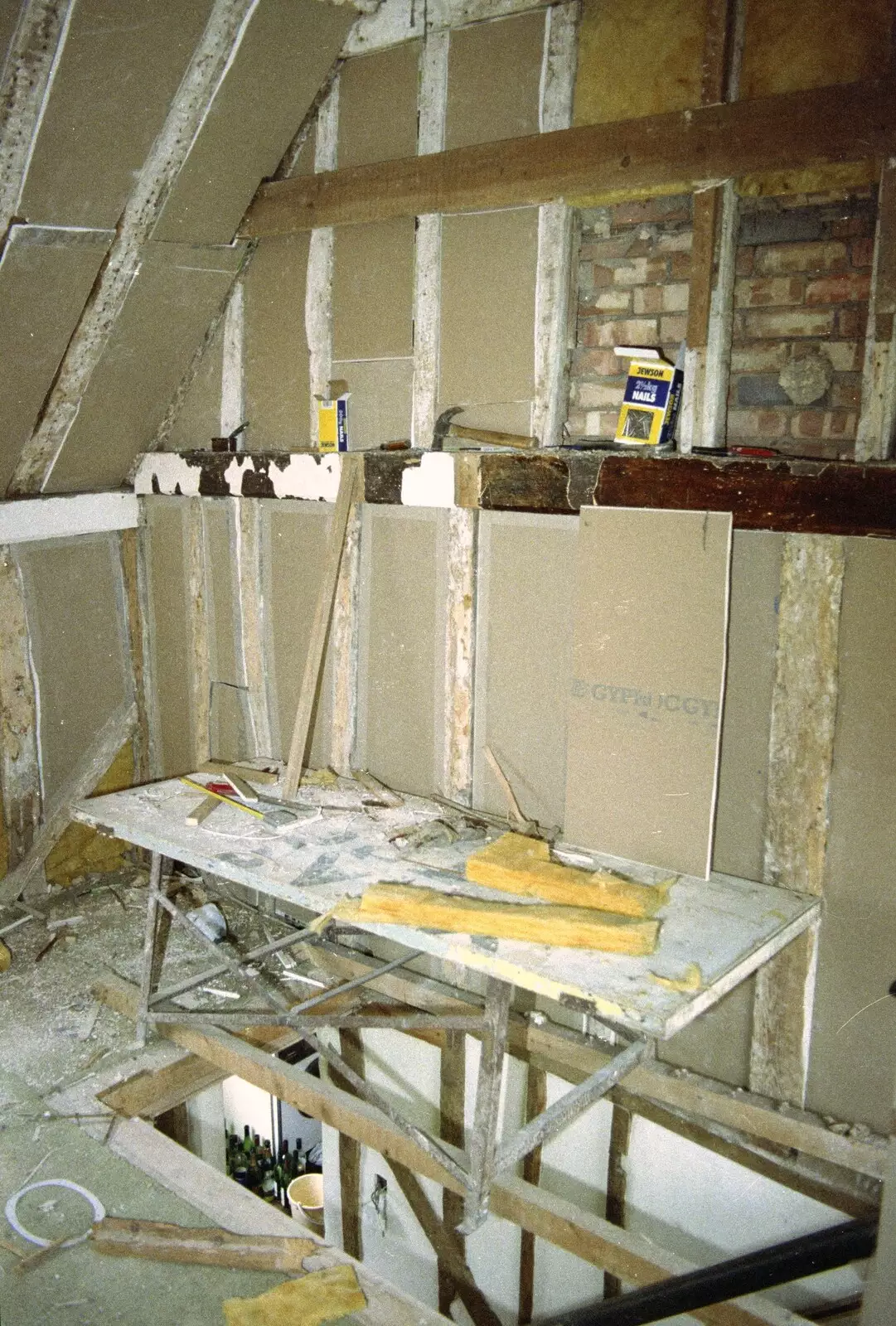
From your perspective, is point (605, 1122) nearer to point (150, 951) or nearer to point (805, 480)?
point (150, 951)

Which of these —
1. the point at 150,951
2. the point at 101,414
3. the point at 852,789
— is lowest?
the point at 150,951

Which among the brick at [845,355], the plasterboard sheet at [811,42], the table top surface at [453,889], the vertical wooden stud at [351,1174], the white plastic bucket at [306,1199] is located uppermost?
the plasterboard sheet at [811,42]

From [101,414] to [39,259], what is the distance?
31.6 inches

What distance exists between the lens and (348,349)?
139 inches

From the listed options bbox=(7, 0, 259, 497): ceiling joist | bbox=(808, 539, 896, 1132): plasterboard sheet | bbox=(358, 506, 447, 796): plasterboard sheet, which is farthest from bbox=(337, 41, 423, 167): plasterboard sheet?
bbox=(808, 539, 896, 1132): plasterboard sheet

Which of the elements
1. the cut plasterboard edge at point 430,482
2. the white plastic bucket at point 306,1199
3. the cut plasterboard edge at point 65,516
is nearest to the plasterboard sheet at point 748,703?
the cut plasterboard edge at point 430,482

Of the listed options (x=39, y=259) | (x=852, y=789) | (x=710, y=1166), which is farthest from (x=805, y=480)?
(x=39, y=259)

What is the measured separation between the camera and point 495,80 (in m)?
3.01

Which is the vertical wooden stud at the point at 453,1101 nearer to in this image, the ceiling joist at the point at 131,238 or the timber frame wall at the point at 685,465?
the timber frame wall at the point at 685,465

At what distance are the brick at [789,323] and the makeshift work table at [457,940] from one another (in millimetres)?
1495

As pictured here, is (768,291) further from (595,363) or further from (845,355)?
(595,363)

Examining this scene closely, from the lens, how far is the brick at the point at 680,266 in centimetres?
278

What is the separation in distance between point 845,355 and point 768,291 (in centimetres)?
28

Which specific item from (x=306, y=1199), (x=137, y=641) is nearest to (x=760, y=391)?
(x=137, y=641)
